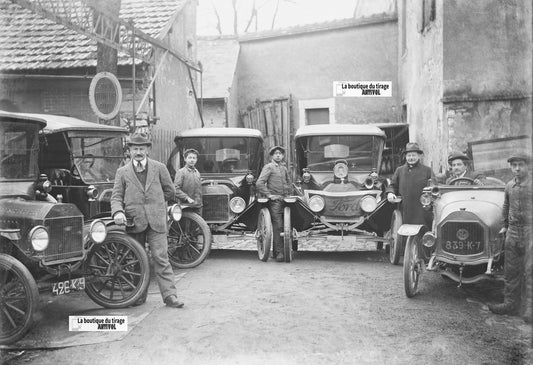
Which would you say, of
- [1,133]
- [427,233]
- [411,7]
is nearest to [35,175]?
[1,133]

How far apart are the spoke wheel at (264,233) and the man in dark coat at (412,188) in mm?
1661

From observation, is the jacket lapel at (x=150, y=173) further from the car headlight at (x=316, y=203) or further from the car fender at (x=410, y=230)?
the car headlight at (x=316, y=203)

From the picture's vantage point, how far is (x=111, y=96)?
8.85m

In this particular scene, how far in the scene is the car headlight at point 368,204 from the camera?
24.3ft

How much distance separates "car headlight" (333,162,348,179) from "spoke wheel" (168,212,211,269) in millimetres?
2242

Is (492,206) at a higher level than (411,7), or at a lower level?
lower

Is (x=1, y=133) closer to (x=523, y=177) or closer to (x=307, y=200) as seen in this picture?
(x=307, y=200)

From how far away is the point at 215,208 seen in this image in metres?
8.00

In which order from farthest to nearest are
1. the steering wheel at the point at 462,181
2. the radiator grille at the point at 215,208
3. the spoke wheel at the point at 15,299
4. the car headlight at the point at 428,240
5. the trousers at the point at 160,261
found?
the radiator grille at the point at 215,208 → the steering wheel at the point at 462,181 → the car headlight at the point at 428,240 → the trousers at the point at 160,261 → the spoke wheel at the point at 15,299

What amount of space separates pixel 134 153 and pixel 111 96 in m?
4.04

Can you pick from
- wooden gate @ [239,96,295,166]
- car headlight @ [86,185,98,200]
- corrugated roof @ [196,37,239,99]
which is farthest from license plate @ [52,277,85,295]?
corrugated roof @ [196,37,239,99]

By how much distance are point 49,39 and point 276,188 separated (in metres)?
7.46

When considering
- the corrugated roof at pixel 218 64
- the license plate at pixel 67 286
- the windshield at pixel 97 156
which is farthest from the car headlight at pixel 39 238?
the corrugated roof at pixel 218 64

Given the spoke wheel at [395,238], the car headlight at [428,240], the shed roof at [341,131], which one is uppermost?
the shed roof at [341,131]
